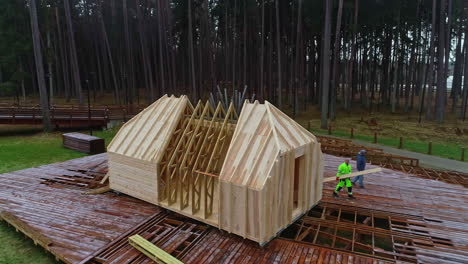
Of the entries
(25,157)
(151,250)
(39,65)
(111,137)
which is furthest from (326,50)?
(151,250)

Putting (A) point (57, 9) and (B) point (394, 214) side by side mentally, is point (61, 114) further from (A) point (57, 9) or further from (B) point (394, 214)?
(B) point (394, 214)

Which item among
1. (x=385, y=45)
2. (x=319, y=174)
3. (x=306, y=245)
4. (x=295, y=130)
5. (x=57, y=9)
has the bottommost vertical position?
(x=306, y=245)

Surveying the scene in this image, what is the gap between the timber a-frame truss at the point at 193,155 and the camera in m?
9.37

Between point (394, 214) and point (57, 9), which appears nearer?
point (394, 214)

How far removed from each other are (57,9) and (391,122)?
37.4 meters

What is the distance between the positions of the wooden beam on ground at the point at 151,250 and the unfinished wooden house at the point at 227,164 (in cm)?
168

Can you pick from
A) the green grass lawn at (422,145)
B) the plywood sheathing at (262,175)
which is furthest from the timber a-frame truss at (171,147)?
the green grass lawn at (422,145)

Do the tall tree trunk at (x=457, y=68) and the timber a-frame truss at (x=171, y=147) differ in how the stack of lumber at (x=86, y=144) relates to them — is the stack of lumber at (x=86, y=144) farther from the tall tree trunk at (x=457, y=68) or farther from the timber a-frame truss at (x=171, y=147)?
the tall tree trunk at (x=457, y=68)

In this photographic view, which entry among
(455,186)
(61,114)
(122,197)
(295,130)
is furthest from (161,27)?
(455,186)

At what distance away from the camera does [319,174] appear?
389 inches

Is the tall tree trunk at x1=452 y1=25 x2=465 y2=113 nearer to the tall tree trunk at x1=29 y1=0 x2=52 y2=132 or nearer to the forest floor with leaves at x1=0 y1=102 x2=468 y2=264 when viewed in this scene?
the forest floor with leaves at x1=0 y1=102 x2=468 y2=264

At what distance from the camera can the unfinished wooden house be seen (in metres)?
7.66

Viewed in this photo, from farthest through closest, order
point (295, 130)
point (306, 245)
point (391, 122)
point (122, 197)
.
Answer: point (391, 122) < point (122, 197) < point (295, 130) < point (306, 245)

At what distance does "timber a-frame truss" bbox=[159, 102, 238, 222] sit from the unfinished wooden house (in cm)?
3
